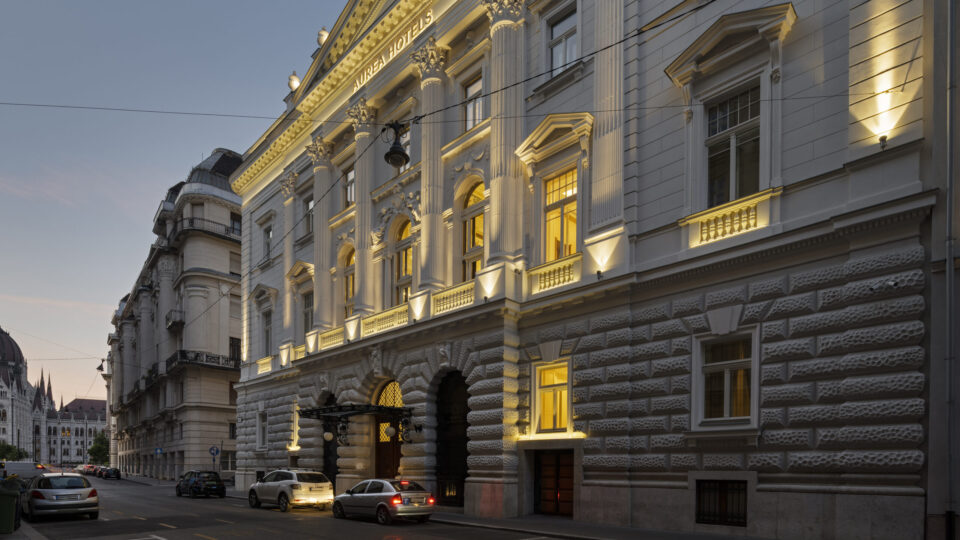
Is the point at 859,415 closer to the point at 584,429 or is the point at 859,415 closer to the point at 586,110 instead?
the point at 584,429

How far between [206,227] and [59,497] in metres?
44.8

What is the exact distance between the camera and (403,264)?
2905 cm

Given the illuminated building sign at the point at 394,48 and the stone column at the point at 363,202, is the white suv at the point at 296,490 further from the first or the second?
the illuminated building sign at the point at 394,48

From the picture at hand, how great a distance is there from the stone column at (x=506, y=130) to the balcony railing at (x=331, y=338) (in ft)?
36.7

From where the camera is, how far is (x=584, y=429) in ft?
63.8

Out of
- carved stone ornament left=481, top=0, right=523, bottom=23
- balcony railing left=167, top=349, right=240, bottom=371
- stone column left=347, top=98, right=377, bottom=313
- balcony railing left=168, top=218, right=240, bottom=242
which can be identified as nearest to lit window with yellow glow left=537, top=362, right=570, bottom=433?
stone column left=347, top=98, right=377, bottom=313

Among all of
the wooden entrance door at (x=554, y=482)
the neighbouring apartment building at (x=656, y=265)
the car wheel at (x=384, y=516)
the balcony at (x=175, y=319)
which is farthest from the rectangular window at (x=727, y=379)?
the balcony at (x=175, y=319)

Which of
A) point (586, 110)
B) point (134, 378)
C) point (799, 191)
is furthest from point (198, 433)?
point (799, 191)

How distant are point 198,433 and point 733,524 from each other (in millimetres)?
52453

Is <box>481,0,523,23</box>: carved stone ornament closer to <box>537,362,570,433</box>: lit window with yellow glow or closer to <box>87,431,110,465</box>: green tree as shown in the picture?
<box>537,362,570,433</box>: lit window with yellow glow

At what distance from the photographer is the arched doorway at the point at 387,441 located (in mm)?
27969

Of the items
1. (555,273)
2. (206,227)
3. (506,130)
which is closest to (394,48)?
(506,130)

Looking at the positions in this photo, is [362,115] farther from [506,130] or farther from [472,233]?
[506,130]

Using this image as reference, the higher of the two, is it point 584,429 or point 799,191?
point 799,191
